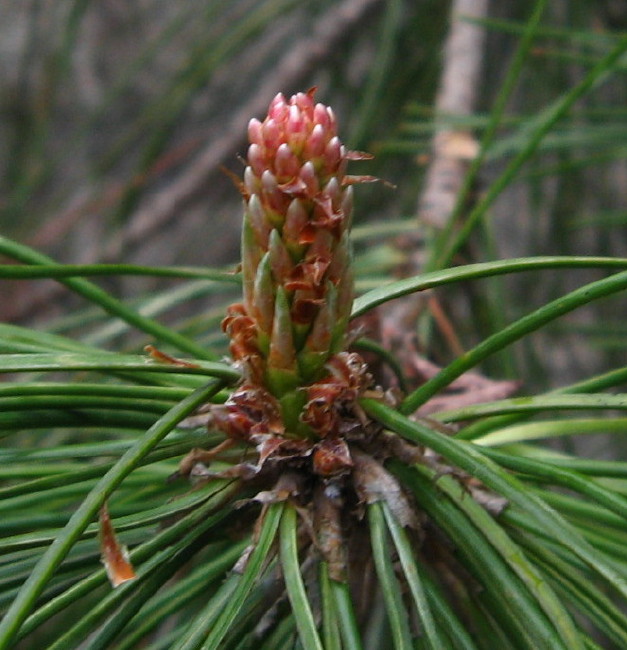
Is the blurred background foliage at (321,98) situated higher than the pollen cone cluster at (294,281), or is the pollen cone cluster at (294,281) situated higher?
the blurred background foliage at (321,98)

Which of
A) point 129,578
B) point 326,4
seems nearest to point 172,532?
point 129,578

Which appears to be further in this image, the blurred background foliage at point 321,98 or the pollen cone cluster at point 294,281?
the blurred background foliage at point 321,98

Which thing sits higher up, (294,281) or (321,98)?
(321,98)

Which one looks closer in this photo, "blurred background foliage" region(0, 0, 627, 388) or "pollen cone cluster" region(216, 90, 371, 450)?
"pollen cone cluster" region(216, 90, 371, 450)

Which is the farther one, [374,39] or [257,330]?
[374,39]

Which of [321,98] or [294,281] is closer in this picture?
[294,281]

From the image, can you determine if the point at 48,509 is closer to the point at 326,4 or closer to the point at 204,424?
the point at 204,424

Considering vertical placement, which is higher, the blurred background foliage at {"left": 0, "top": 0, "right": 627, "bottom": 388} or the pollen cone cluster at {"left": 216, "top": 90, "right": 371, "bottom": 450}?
the blurred background foliage at {"left": 0, "top": 0, "right": 627, "bottom": 388}

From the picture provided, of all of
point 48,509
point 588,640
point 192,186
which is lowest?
point 588,640
